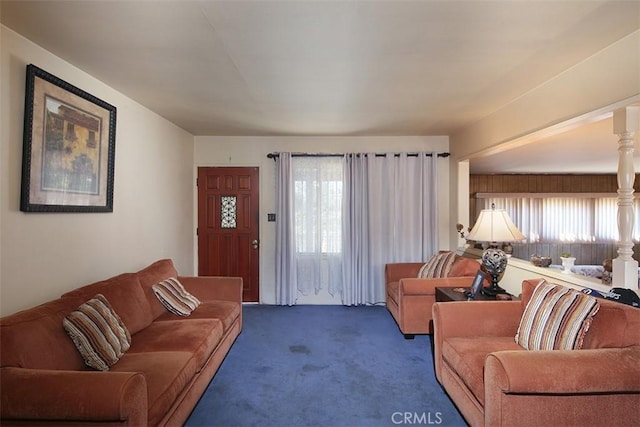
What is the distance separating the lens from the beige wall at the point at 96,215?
1.92 m

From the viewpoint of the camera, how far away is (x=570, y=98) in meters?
2.41

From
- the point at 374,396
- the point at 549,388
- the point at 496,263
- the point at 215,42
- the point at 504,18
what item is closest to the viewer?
the point at 549,388

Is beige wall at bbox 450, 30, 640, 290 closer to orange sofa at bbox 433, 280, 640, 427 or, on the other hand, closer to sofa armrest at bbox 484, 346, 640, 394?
orange sofa at bbox 433, 280, 640, 427

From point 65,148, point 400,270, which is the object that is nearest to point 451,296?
point 400,270

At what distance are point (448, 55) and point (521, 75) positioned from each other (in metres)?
0.77

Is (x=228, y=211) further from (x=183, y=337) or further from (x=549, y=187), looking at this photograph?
(x=549, y=187)

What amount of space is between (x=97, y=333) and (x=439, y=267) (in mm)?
3308

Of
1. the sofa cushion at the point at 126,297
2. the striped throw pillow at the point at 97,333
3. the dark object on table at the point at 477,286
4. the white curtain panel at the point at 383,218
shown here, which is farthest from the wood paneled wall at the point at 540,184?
the striped throw pillow at the point at 97,333

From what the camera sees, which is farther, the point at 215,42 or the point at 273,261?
the point at 273,261

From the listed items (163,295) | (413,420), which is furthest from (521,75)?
(163,295)

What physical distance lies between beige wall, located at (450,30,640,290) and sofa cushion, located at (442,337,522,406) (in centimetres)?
121

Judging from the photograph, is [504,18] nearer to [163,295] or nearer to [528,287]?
[528,287]

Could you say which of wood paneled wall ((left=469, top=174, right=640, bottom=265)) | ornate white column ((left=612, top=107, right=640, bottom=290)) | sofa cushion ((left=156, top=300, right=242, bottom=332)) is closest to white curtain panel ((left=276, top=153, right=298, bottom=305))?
sofa cushion ((left=156, top=300, right=242, bottom=332))

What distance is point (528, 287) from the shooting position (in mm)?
2410
